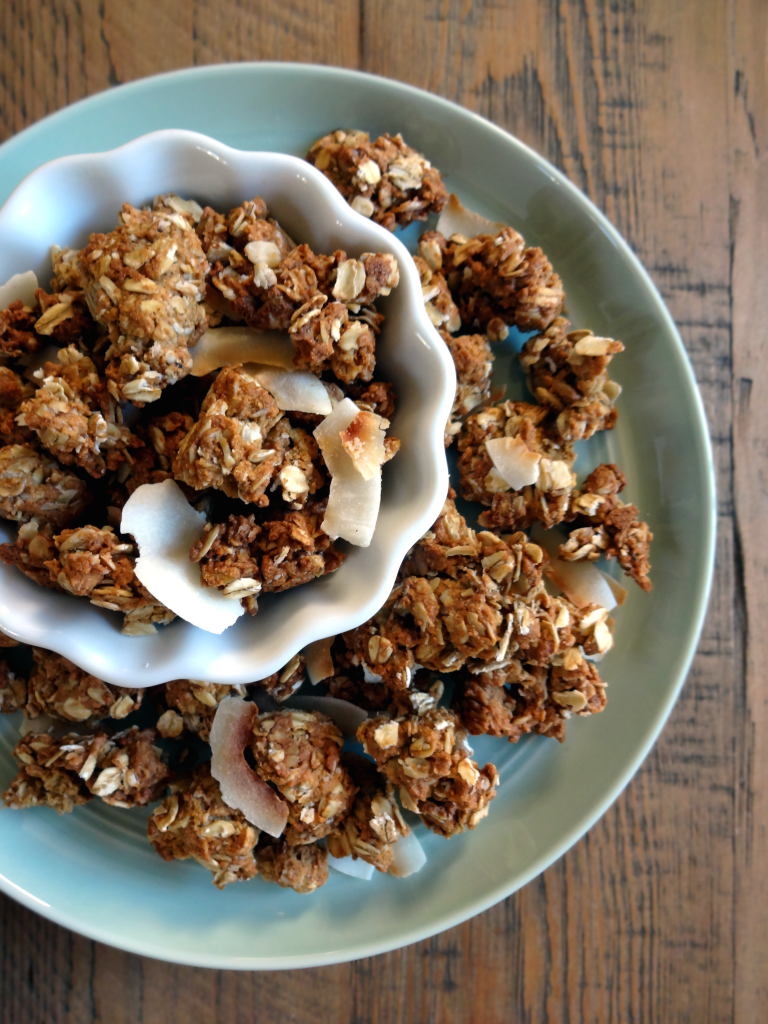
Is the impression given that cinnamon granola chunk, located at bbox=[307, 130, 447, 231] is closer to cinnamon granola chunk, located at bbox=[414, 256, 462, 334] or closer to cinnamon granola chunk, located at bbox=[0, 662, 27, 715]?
cinnamon granola chunk, located at bbox=[414, 256, 462, 334]

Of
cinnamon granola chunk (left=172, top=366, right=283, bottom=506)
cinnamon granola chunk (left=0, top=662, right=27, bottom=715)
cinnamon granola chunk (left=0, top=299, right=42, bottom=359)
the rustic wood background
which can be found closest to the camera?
cinnamon granola chunk (left=172, top=366, right=283, bottom=506)

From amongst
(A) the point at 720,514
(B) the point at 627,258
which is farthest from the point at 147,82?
(A) the point at 720,514

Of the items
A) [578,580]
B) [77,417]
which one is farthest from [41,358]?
[578,580]

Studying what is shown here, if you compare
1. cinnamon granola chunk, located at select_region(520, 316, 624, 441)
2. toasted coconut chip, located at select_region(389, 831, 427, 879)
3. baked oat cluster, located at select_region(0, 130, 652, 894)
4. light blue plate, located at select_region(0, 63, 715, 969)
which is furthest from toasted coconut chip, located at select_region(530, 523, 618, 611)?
toasted coconut chip, located at select_region(389, 831, 427, 879)

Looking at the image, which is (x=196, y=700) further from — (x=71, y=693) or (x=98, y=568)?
(x=98, y=568)

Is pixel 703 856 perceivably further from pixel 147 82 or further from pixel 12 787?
pixel 147 82
